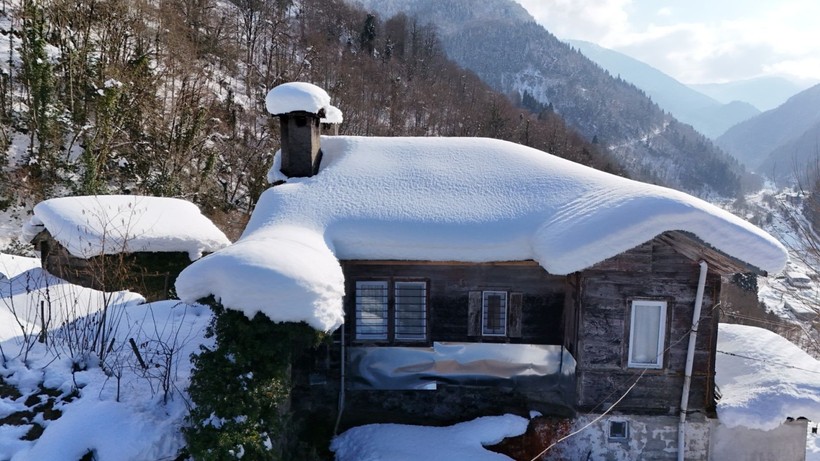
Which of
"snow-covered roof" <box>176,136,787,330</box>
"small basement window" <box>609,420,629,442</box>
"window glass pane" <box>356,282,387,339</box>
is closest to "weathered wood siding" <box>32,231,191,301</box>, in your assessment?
"snow-covered roof" <box>176,136,787,330</box>

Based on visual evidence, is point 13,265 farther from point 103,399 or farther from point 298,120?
point 298,120

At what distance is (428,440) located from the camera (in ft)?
31.1

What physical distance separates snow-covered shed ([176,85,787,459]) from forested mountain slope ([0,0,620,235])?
14051 mm

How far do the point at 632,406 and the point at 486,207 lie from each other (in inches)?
185

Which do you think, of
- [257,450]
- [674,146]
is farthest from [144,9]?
[674,146]

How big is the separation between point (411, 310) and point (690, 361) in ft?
17.4

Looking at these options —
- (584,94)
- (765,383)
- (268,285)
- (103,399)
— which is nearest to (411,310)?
(268,285)

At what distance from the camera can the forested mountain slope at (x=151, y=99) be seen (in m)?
19.9

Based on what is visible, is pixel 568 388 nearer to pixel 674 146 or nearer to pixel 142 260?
pixel 142 260

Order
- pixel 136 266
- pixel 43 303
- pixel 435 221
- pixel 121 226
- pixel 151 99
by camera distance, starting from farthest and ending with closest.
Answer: pixel 151 99, pixel 121 226, pixel 136 266, pixel 435 221, pixel 43 303

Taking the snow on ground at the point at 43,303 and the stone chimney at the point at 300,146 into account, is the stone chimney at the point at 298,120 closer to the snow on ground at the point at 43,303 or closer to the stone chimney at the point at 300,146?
the stone chimney at the point at 300,146

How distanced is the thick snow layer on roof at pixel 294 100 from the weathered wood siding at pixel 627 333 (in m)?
6.87

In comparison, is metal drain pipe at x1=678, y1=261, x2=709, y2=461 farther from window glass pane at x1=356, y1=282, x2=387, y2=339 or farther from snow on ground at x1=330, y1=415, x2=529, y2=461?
window glass pane at x1=356, y1=282, x2=387, y2=339

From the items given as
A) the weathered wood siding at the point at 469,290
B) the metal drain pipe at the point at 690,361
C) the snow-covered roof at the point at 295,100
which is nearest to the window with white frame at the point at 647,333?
the metal drain pipe at the point at 690,361
